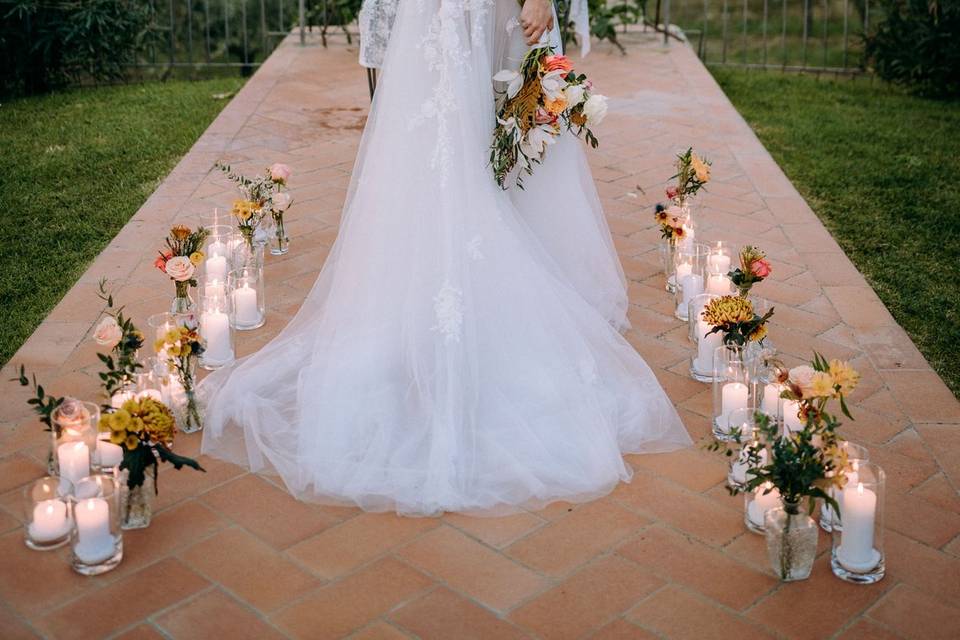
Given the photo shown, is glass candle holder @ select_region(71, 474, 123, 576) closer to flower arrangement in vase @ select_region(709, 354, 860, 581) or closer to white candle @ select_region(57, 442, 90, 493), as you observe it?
white candle @ select_region(57, 442, 90, 493)

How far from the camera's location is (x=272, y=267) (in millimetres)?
5750

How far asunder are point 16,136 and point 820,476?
6.85 meters

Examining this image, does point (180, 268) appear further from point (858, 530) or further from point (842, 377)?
point (858, 530)

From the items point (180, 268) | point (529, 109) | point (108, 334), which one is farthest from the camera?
point (180, 268)

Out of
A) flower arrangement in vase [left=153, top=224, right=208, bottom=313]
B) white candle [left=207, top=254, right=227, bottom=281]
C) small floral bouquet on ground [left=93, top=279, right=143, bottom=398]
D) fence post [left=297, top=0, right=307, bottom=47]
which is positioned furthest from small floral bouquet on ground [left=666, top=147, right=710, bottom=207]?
fence post [left=297, top=0, right=307, bottom=47]

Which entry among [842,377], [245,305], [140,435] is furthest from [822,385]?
[245,305]

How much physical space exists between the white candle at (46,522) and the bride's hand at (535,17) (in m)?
2.33

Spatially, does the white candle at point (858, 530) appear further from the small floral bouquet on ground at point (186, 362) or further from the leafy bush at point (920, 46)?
the leafy bush at point (920, 46)

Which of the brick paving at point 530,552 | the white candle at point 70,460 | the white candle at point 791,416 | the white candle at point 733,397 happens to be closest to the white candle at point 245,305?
the brick paving at point 530,552

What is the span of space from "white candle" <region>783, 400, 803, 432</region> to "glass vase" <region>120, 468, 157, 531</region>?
207cm

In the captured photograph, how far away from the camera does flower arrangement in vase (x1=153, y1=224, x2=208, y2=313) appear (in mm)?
4551

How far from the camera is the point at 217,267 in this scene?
5168 millimetres

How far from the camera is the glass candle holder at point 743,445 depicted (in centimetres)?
354

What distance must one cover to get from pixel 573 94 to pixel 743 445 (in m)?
1.54
